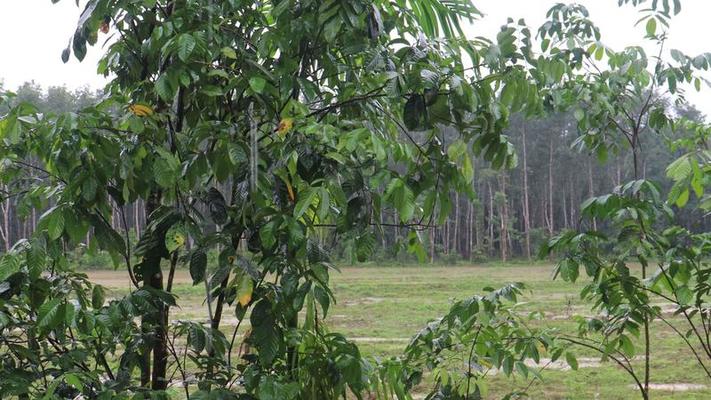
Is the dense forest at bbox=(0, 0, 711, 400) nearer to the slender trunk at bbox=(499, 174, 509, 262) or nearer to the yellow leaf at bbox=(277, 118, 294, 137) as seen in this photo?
the yellow leaf at bbox=(277, 118, 294, 137)

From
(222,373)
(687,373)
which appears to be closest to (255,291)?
(222,373)

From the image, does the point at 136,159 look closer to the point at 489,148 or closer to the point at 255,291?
the point at 255,291

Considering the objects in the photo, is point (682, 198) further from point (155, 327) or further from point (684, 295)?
point (155, 327)

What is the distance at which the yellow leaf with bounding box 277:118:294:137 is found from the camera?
52.3 inches

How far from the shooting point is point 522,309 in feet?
11.9

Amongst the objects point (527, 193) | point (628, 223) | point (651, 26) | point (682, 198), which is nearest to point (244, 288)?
point (628, 223)

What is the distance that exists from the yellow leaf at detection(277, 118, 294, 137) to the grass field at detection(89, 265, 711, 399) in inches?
19.3

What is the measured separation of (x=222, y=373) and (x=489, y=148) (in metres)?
0.75

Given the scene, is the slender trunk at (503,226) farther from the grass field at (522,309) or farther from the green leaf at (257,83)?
the green leaf at (257,83)

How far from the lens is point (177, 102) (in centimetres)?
161

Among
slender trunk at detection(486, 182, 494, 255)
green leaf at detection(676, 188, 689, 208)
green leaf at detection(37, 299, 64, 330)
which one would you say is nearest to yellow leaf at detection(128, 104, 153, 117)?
green leaf at detection(37, 299, 64, 330)

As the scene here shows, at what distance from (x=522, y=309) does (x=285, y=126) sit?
263 cm

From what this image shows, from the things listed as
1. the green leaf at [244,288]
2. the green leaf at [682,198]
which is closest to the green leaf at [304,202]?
the green leaf at [244,288]

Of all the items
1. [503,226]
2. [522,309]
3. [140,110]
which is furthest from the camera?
[503,226]
